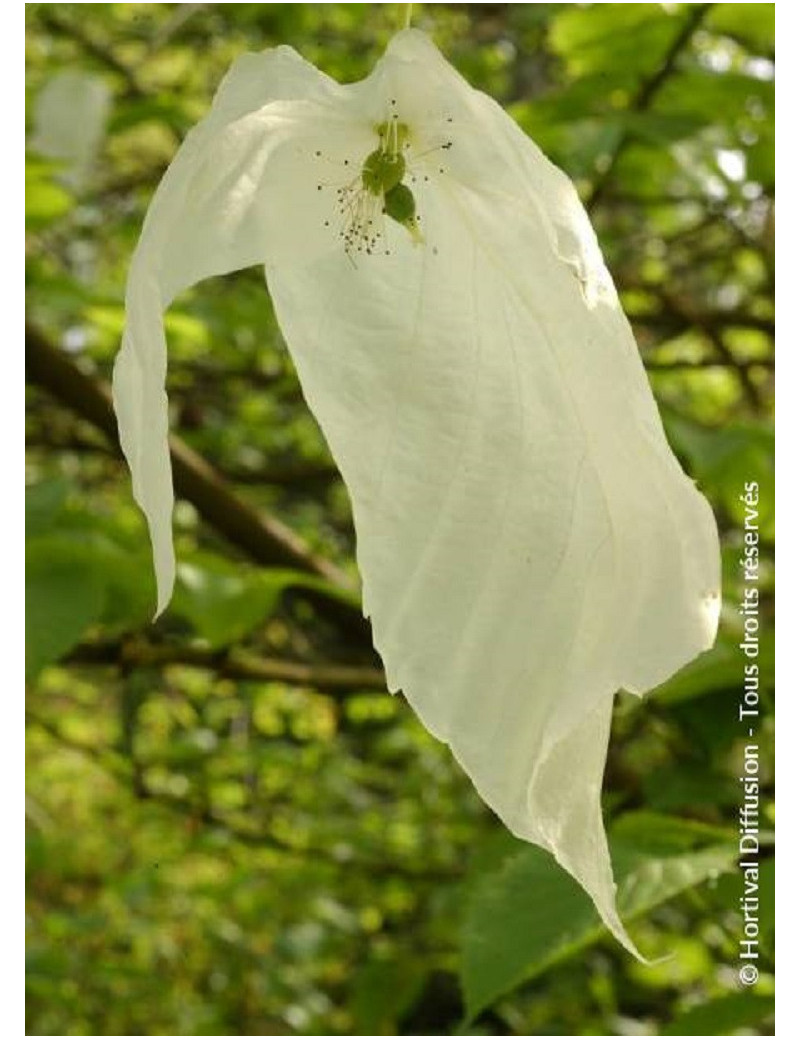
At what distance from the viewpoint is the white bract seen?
1.72 ft

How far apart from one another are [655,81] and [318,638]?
4.52ft

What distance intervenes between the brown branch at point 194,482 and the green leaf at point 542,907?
2.02 feet

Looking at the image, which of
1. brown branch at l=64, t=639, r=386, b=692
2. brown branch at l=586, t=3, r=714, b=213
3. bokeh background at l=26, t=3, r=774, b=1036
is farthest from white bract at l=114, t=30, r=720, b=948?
brown branch at l=586, t=3, r=714, b=213

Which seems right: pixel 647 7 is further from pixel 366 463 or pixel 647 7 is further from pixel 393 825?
pixel 393 825

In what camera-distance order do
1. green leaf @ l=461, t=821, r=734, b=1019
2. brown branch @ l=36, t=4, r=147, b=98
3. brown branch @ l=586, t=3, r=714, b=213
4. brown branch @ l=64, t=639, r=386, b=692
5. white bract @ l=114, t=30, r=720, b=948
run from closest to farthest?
white bract @ l=114, t=30, r=720, b=948, green leaf @ l=461, t=821, r=734, b=1019, brown branch @ l=64, t=639, r=386, b=692, brown branch @ l=586, t=3, r=714, b=213, brown branch @ l=36, t=4, r=147, b=98

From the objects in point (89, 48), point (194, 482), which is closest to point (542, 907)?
point (194, 482)

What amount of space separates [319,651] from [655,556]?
1976mm

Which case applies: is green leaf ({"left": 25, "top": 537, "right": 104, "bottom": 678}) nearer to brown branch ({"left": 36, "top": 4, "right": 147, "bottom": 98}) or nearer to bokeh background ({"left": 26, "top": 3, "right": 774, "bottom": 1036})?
bokeh background ({"left": 26, "top": 3, "right": 774, "bottom": 1036})

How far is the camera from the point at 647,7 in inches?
53.7

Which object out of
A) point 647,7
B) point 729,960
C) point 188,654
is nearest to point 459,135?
point 188,654

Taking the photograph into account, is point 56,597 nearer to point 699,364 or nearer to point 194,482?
point 194,482

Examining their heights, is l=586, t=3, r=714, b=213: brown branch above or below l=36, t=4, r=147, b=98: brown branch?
below

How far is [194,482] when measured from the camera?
1425mm

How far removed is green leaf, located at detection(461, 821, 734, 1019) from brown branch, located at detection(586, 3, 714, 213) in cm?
72
